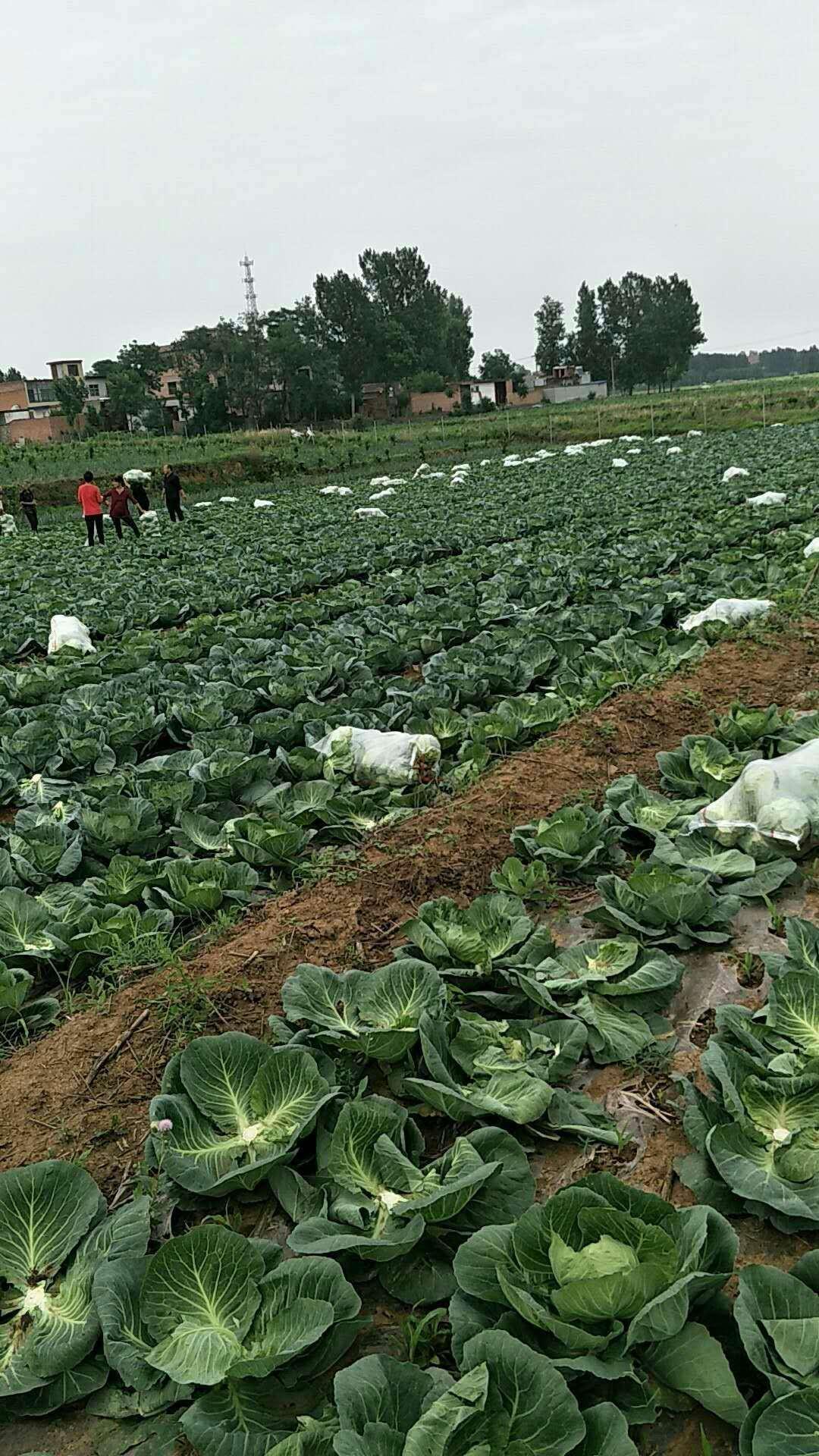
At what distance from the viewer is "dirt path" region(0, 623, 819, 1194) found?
101 inches

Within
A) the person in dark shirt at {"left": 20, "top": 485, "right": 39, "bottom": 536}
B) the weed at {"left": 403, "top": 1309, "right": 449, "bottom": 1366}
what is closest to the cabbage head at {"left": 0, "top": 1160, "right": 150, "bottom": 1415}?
the weed at {"left": 403, "top": 1309, "right": 449, "bottom": 1366}

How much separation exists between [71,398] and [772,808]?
60494 millimetres

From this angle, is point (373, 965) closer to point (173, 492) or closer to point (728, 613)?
point (728, 613)

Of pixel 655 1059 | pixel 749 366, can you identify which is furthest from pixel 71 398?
pixel 749 366

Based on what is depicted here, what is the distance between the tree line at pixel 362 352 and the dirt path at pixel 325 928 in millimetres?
52383

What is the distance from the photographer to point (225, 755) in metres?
4.78

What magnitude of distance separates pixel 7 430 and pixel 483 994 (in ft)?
191

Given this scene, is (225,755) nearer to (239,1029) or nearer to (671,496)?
(239,1029)

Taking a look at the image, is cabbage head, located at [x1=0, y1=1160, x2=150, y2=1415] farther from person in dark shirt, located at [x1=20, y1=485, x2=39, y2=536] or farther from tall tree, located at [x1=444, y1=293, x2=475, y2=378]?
tall tree, located at [x1=444, y1=293, x2=475, y2=378]

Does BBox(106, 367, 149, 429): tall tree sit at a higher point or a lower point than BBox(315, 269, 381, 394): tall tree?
lower

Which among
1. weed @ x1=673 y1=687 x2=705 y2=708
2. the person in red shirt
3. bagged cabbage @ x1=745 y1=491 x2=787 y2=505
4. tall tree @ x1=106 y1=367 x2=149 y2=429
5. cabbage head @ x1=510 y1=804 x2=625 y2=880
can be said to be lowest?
cabbage head @ x1=510 y1=804 x2=625 y2=880

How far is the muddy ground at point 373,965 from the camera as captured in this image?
2312 millimetres

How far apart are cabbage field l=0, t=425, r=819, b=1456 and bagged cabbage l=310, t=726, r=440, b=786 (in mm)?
85

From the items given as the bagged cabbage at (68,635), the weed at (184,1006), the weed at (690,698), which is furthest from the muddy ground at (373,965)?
the bagged cabbage at (68,635)
